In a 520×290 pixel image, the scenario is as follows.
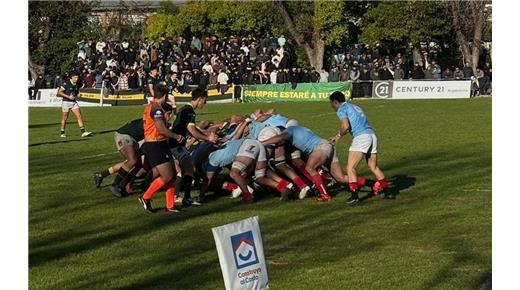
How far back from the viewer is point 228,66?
52312mm

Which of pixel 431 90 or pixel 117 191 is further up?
pixel 431 90

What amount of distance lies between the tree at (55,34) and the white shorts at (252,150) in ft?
158

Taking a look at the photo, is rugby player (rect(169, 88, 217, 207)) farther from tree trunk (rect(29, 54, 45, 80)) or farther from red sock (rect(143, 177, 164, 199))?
tree trunk (rect(29, 54, 45, 80))

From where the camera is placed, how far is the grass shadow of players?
16.0m

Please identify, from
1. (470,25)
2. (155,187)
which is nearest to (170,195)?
(155,187)

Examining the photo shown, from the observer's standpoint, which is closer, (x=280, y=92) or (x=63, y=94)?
(x=63, y=94)

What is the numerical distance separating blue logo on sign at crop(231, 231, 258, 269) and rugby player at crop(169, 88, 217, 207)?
9.96 meters

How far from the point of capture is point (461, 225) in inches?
513

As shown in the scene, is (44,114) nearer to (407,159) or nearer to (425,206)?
(407,159)

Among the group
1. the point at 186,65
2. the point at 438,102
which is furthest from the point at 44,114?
the point at 438,102

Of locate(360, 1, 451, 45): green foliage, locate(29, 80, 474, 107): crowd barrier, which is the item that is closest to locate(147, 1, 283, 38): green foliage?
locate(360, 1, 451, 45): green foliage

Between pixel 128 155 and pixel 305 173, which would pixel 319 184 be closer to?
pixel 305 173

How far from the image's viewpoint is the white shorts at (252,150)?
15438 millimetres

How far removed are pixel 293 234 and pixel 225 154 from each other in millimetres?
3522
